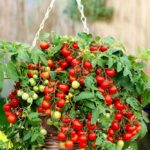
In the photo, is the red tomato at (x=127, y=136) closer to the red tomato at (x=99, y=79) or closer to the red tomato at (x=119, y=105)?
the red tomato at (x=119, y=105)

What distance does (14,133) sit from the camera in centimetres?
174

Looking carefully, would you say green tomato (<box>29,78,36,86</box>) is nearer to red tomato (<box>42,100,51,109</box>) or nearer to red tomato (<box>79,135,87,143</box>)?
red tomato (<box>42,100,51,109</box>)

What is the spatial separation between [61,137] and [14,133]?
0.79 ft

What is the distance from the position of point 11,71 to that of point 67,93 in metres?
0.19

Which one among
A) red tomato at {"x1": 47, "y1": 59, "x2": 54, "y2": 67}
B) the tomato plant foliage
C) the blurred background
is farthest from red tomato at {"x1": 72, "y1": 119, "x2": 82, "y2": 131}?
the blurred background

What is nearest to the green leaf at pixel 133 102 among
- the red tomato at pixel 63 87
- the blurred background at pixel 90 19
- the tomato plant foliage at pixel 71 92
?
the tomato plant foliage at pixel 71 92

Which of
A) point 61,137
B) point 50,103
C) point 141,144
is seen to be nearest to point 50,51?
point 50,103

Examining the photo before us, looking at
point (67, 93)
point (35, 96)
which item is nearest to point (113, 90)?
point (67, 93)

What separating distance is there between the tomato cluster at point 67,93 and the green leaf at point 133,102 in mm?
19

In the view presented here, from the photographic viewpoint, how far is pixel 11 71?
1580 millimetres

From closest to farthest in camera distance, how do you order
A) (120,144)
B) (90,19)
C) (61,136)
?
(61,136), (120,144), (90,19)

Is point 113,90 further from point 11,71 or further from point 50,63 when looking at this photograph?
point 11,71

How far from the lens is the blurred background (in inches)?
123

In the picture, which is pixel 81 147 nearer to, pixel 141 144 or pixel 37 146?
pixel 37 146
